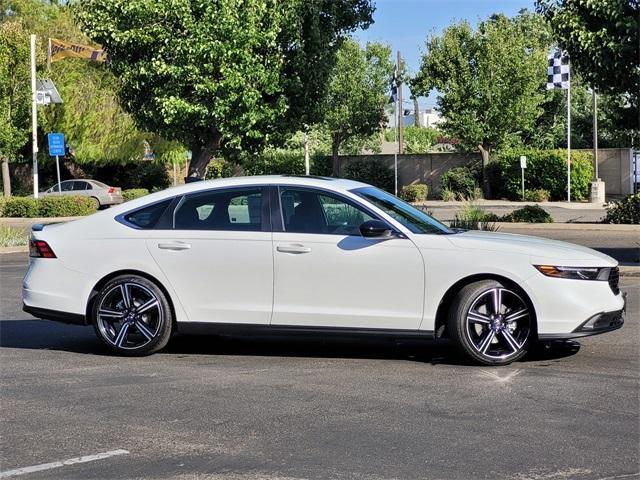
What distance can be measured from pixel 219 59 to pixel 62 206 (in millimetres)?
10661

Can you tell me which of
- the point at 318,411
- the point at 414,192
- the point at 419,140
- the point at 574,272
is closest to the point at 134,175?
the point at 414,192

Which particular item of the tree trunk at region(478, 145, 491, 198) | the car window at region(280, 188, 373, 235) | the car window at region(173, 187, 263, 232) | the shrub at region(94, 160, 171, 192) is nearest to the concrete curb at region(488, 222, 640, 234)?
the car window at region(280, 188, 373, 235)

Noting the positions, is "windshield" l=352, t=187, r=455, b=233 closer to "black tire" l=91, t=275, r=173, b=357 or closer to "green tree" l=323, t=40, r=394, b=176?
"black tire" l=91, t=275, r=173, b=357

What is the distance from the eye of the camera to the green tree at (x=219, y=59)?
2720 cm

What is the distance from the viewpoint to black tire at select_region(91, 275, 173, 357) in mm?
8345

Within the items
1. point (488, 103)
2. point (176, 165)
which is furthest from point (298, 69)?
point (176, 165)

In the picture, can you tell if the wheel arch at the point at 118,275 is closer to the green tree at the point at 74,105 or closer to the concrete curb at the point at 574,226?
the concrete curb at the point at 574,226

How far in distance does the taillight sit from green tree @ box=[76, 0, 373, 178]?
18.9m

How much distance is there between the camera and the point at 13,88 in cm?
4334

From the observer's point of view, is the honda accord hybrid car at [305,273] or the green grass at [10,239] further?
the green grass at [10,239]

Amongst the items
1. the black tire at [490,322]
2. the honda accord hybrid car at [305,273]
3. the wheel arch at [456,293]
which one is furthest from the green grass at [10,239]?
the black tire at [490,322]

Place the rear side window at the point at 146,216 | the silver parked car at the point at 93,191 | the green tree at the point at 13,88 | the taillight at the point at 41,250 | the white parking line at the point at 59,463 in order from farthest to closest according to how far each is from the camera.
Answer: the silver parked car at the point at 93,191
the green tree at the point at 13,88
the taillight at the point at 41,250
the rear side window at the point at 146,216
the white parking line at the point at 59,463

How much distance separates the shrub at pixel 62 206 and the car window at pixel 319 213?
1101 inches

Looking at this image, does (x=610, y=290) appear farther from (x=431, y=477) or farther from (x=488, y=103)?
(x=488, y=103)
